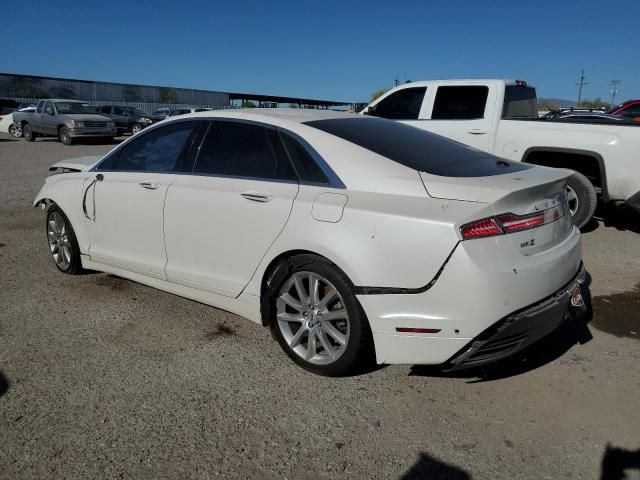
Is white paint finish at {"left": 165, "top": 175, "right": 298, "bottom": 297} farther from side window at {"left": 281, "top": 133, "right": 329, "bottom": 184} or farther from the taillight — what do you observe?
the taillight

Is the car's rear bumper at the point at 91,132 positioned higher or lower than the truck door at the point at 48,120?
lower

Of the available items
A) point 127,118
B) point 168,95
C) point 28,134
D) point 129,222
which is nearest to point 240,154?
point 129,222

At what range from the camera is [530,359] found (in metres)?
3.35

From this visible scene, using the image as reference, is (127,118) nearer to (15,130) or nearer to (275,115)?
(15,130)

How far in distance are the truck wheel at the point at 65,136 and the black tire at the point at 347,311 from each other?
19.7 metres

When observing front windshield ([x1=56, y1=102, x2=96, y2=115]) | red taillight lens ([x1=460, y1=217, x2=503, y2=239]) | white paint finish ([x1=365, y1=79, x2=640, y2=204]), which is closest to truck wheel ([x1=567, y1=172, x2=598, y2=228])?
white paint finish ([x1=365, y1=79, x2=640, y2=204])

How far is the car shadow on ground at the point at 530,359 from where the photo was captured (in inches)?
124

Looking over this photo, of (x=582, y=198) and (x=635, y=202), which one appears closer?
(x=635, y=202)

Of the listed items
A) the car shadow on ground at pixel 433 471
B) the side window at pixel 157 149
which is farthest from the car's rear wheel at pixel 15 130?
the car shadow on ground at pixel 433 471

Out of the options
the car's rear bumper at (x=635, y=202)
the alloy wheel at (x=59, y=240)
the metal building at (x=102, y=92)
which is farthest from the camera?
the metal building at (x=102, y=92)

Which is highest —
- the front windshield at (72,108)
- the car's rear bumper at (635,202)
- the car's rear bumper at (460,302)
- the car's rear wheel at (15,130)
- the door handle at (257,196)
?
the front windshield at (72,108)

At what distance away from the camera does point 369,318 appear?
2766 millimetres

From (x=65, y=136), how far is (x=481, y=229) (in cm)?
2108

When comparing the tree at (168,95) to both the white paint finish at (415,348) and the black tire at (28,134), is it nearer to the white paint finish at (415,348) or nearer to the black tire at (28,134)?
the black tire at (28,134)
